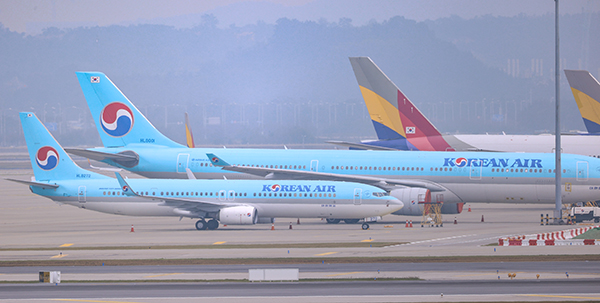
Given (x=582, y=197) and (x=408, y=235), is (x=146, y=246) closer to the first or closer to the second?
(x=408, y=235)

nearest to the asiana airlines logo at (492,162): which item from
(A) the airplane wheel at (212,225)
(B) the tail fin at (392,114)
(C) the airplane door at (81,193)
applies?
(B) the tail fin at (392,114)

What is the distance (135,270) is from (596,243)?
829 inches

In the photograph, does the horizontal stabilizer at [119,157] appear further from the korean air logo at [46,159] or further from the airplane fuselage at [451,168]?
the korean air logo at [46,159]

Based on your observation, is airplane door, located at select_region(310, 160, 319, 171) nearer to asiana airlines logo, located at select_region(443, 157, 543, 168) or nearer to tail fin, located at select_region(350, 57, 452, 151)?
asiana airlines logo, located at select_region(443, 157, 543, 168)

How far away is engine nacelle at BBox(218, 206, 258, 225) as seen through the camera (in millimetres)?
43594

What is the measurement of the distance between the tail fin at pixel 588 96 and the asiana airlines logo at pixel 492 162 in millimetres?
19616

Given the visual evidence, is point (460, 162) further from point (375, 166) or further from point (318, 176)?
point (318, 176)

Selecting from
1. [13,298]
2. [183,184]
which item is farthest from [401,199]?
[13,298]

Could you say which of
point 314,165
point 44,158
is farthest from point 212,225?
point 44,158

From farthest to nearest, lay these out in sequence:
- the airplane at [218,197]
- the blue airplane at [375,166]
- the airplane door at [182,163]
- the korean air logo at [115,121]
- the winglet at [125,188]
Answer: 1. the korean air logo at [115,121]
2. the airplane door at [182,163]
3. the blue airplane at [375,166]
4. the airplane at [218,197]
5. the winglet at [125,188]

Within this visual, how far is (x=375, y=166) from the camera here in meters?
51.2

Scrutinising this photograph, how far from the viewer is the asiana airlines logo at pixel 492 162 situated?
48.7 meters

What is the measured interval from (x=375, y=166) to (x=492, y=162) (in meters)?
7.77

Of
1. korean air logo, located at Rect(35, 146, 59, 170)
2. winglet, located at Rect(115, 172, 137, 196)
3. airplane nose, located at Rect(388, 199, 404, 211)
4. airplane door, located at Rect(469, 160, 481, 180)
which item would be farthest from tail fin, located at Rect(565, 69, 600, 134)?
korean air logo, located at Rect(35, 146, 59, 170)
